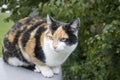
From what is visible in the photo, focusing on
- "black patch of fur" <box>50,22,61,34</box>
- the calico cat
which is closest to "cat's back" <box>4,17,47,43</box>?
the calico cat

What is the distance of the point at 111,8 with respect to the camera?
2.81m

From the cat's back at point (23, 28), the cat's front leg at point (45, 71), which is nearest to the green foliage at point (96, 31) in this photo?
the cat's back at point (23, 28)

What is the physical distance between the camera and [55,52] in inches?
90.1

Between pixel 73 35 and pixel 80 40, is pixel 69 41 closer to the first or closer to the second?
pixel 73 35

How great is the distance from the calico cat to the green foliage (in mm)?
254

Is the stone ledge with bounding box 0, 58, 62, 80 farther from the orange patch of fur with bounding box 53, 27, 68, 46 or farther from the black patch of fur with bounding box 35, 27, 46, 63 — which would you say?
the orange patch of fur with bounding box 53, 27, 68, 46

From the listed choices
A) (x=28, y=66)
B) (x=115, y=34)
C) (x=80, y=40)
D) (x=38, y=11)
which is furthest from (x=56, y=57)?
(x=38, y=11)

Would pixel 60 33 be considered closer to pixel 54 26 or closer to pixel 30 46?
pixel 54 26

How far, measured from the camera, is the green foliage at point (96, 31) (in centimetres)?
266

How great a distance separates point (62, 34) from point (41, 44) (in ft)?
0.60

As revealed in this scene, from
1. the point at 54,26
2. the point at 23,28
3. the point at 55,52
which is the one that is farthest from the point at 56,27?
the point at 23,28

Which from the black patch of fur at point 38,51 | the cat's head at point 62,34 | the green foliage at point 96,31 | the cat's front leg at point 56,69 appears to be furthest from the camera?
the green foliage at point 96,31

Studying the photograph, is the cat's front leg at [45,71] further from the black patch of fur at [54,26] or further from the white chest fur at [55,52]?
the black patch of fur at [54,26]

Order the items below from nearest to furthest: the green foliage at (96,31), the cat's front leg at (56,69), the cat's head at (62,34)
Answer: the cat's head at (62,34), the cat's front leg at (56,69), the green foliage at (96,31)
